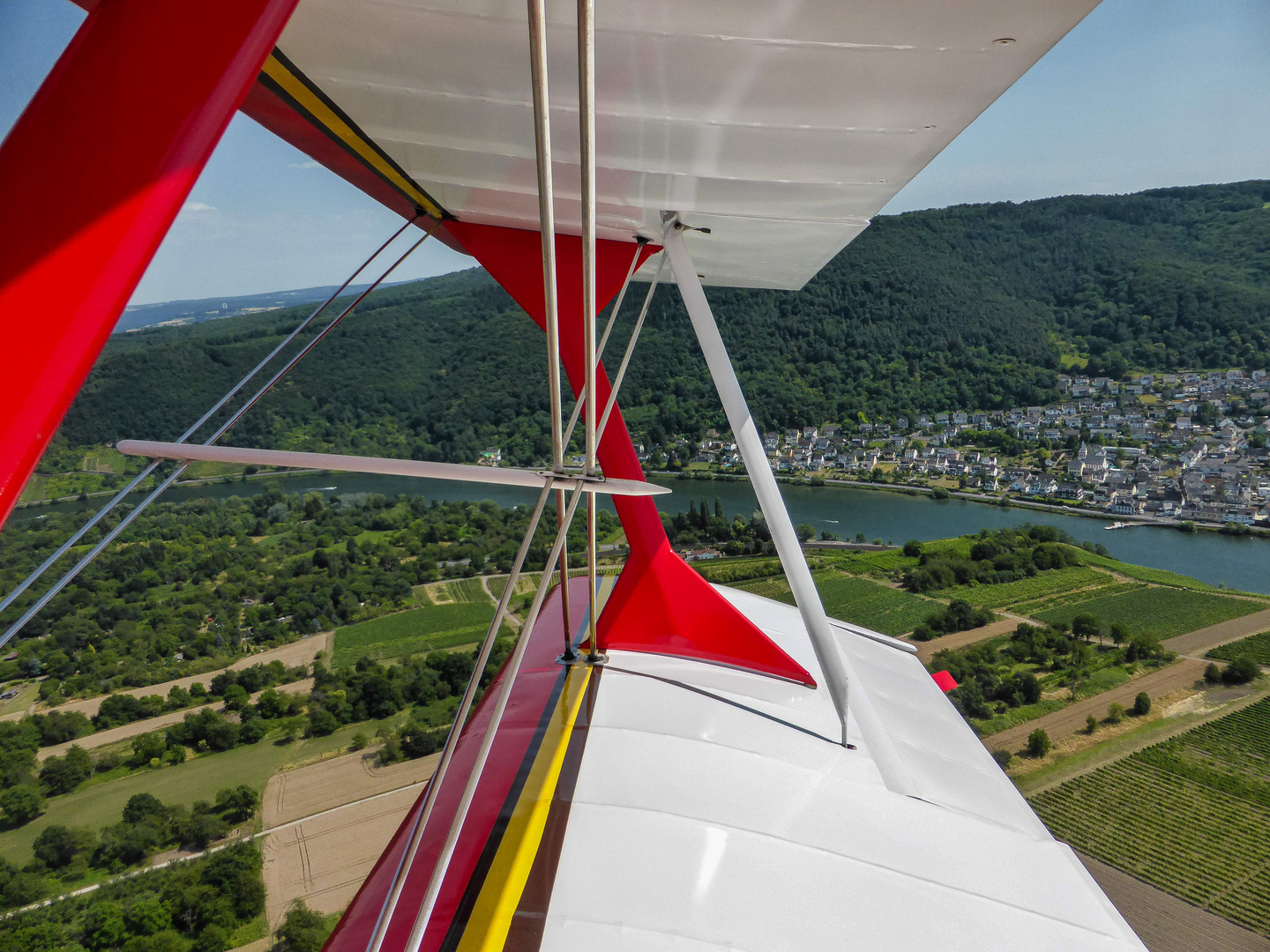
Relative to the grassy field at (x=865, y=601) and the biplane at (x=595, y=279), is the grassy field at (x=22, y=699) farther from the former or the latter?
the biplane at (x=595, y=279)

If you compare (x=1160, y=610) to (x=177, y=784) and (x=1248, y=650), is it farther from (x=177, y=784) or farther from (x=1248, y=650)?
(x=177, y=784)

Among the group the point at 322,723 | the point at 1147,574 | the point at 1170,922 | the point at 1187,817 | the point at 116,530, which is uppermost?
the point at 116,530

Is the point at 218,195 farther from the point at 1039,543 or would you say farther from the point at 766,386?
the point at 1039,543

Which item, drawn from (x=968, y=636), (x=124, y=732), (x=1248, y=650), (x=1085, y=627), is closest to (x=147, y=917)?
A: (x=124, y=732)

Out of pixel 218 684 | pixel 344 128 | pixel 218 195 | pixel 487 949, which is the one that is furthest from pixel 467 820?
pixel 218 195

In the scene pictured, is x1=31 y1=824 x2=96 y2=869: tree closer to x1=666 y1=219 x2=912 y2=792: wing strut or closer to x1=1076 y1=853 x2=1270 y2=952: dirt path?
x1=666 y1=219 x2=912 y2=792: wing strut

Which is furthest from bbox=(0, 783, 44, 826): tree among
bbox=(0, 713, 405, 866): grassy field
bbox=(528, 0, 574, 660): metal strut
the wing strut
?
bbox=(528, 0, 574, 660): metal strut

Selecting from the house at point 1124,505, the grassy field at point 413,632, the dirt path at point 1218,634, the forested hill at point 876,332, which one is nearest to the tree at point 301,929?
the grassy field at point 413,632
